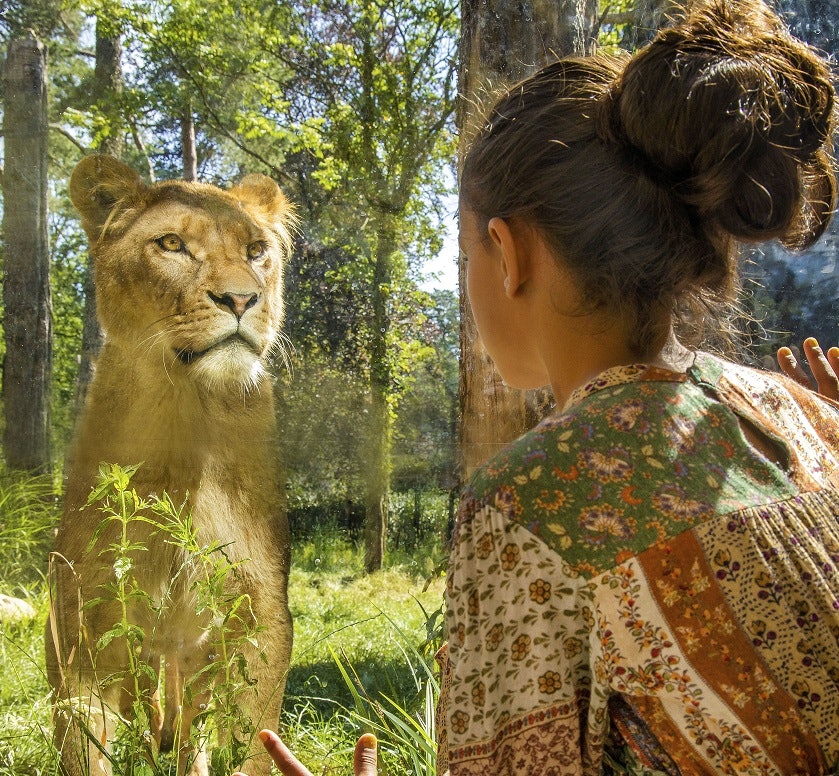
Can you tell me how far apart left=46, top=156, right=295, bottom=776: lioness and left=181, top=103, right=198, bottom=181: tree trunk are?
26 mm

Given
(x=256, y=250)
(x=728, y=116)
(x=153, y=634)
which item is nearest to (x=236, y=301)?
(x=256, y=250)

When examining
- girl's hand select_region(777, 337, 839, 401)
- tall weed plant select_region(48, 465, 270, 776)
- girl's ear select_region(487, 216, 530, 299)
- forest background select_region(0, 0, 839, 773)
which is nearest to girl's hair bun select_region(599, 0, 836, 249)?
girl's ear select_region(487, 216, 530, 299)

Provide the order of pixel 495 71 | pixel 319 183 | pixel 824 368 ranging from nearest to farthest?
pixel 824 368
pixel 319 183
pixel 495 71

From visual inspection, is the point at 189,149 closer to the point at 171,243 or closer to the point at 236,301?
the point at 171,243

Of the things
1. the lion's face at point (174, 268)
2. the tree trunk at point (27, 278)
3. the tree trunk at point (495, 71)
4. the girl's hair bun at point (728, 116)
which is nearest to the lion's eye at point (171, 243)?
the lion's face at point (174, 268)

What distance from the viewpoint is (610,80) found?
3.39 feet

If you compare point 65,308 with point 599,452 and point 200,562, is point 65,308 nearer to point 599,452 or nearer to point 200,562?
point 200,562

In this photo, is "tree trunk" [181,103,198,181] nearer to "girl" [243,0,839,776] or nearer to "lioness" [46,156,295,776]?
"lioness" [46,156,295,776]

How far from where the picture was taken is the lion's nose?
1840 mm

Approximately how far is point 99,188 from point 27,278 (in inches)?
9.6

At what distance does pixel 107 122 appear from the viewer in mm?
1816

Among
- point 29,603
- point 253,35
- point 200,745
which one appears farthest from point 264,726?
point 253,35

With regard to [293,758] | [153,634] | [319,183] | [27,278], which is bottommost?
[153,634]

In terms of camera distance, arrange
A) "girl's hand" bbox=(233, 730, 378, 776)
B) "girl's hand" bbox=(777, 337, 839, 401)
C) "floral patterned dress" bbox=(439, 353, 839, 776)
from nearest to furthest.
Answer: "floral patterned dress" bbox=(439, 353, 839, 776)
"girl's hand" bbox=(233, 730, 378, 776)
"girl's hand" bbox=(777, 337, 839, 401)
